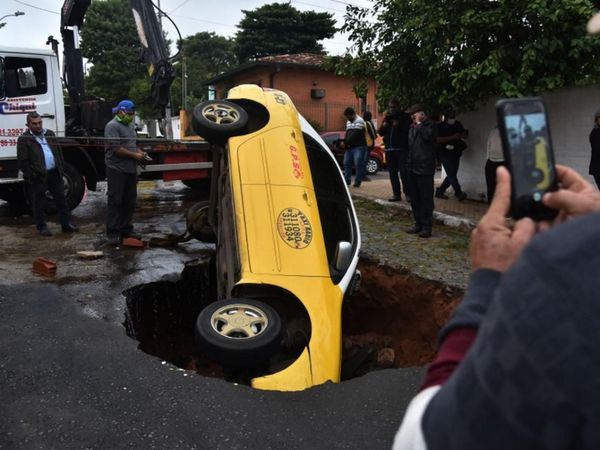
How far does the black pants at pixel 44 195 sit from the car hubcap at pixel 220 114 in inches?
142

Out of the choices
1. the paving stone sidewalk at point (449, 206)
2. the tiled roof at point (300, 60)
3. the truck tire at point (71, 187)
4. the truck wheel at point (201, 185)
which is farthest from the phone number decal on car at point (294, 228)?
the tiled roof at point (300, 60)

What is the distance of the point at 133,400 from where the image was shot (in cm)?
285

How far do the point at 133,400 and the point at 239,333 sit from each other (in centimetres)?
68

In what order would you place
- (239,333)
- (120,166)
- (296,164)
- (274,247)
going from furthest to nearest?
(120,166)
(296,164)
(274,247)
(239,333)

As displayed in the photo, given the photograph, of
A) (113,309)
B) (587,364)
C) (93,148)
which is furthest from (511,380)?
(93,148)

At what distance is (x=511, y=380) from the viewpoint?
72 centimetres

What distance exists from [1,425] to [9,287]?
7.95 feet

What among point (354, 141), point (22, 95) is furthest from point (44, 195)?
point (354, 141)

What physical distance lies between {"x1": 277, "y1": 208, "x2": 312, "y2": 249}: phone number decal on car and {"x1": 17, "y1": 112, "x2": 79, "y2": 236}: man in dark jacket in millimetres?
4551

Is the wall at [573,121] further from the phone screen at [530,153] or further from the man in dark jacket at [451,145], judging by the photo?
the phone screen at [530,153]

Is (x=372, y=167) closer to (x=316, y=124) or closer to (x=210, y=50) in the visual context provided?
(x=316, y=124)

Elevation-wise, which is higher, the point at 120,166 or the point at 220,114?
the point at 220,114

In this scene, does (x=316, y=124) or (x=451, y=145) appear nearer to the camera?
(x=451, y=145)

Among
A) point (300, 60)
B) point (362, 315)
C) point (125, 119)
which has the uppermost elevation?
point (300, 60)
